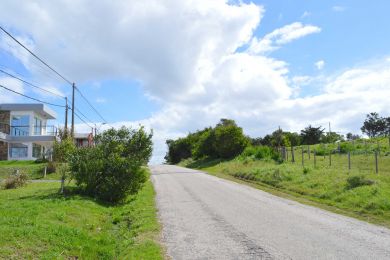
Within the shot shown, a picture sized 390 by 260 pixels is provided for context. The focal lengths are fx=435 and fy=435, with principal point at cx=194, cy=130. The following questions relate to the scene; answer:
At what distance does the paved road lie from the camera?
8562 millimetres

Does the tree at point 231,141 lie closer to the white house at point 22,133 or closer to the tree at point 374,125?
the white house at point 22,133

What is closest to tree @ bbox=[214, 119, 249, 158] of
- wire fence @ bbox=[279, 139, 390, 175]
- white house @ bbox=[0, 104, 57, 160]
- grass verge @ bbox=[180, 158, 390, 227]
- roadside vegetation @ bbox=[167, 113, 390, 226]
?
wire fence @ bbox=[279, 139, 390, 175]

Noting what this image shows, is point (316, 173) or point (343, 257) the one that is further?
point (316, 173)

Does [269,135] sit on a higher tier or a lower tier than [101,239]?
higher

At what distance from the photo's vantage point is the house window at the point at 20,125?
160 feet

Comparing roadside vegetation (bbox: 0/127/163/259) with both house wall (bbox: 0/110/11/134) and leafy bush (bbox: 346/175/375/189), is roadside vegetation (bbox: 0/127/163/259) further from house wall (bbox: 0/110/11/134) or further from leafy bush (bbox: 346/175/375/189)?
house wall (bbox: 0/110/11/134)

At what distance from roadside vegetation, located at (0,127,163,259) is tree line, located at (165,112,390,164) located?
3127cm

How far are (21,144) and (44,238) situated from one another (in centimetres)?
4389

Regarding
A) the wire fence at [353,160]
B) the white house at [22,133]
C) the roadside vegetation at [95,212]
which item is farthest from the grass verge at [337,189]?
the white house at [22,133]

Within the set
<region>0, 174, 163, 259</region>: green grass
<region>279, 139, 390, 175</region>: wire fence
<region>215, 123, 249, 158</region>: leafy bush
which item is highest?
<region>215, 123, 249, 158</region>: leafy bush

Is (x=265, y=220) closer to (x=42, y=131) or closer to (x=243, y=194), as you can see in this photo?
(x=243, y=194)

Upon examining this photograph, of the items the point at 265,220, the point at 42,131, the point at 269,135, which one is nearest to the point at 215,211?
the point at 265,220

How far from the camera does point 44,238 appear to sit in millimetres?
8961

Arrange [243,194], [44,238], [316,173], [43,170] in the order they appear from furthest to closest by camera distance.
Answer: [43,170], [316,173], [243,194], [44,238]
